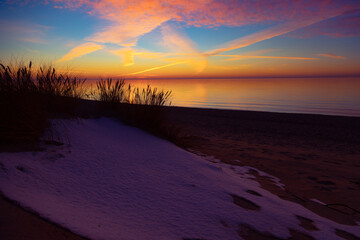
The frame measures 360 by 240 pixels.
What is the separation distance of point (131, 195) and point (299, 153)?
4.94 metres

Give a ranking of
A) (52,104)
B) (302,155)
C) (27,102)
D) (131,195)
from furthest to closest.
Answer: (302,155)
(52,104)
(27,102)
(131,195)

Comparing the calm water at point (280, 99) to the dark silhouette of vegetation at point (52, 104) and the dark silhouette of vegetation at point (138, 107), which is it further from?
the dark silhouette of vegetation at point (52, 104)

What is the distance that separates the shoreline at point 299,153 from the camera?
3020 millimetres

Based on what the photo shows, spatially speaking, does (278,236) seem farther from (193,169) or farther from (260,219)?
(193,169)

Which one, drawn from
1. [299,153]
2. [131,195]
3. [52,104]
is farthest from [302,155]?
[52,104]

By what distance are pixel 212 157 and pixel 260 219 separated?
2607 millimetres

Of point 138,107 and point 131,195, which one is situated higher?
point 138,107

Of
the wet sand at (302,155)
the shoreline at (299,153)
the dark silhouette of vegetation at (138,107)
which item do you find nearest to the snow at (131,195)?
the shoreline at (299,153)

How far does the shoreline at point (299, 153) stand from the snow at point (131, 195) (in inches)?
8.3

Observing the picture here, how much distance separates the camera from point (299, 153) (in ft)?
18.0

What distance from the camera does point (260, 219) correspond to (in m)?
1.92

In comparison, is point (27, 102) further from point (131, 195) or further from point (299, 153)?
point (299, 153)

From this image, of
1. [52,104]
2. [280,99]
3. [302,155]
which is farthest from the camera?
[280,99]

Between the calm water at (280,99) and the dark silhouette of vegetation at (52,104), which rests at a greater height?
the calm water at (280,99)
